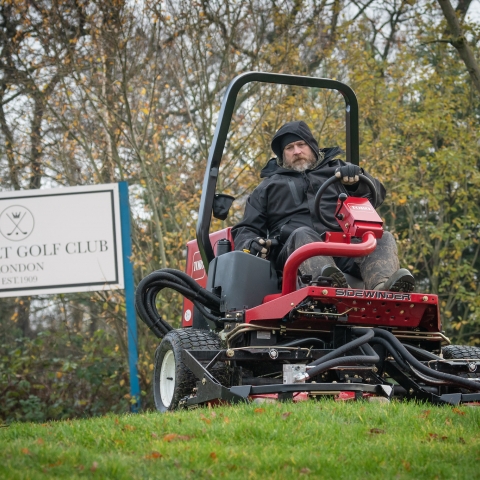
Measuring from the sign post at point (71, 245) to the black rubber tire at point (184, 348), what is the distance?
12.0 ft

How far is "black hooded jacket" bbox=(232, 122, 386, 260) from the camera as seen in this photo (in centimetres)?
676

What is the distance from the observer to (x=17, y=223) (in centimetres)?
1073

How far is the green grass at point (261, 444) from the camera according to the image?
3.78 meters

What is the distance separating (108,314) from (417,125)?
4968 mm

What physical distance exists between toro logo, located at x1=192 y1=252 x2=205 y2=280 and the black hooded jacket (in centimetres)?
58

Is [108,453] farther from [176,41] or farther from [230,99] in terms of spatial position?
[176,41]

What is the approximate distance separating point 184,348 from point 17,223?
201 inches

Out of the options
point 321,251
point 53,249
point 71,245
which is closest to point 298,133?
point 321,251

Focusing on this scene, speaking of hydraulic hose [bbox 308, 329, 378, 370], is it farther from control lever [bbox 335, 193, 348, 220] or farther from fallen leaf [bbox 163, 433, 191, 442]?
fallen leaf [bbox 163, 433, 191, 442]

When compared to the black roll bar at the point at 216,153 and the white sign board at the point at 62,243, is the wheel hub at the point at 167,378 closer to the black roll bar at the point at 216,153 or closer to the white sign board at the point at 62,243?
the black roll bar at the point at 216,153

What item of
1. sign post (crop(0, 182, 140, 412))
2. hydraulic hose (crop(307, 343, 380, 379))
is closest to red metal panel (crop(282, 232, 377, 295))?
hydraulic hose (crop(307, 343, 380, 379))

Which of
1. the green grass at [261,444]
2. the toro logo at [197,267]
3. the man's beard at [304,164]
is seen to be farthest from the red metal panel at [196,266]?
the green grass at [261,444]

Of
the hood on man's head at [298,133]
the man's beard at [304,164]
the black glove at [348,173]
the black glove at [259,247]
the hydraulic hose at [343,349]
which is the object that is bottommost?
the hydraulic hose at [343,349]

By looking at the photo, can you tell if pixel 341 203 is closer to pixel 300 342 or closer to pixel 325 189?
pixel 325 189
